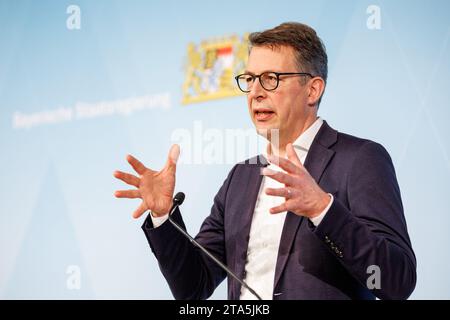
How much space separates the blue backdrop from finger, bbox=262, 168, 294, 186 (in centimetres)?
113

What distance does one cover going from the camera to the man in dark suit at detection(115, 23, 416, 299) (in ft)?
5.91

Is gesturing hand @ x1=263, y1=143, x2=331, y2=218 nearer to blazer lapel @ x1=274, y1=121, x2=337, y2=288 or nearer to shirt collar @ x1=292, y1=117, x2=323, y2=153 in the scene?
blazer lapel @ x1=274, y1=121, x2=337, y2=288

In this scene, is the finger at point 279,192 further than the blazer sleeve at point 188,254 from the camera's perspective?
No

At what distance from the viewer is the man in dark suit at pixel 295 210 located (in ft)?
5.91

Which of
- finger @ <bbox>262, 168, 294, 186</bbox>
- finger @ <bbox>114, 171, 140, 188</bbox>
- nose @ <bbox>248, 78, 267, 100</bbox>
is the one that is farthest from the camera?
nose @ <bbox>248, 78, 267, 100</bbox>

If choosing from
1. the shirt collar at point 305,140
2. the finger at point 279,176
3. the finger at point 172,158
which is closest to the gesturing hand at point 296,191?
the finger at point 279,176

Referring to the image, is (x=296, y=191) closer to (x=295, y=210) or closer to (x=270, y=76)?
(x=295, y=210)

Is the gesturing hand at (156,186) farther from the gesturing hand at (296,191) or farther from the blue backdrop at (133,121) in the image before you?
the blue backdrop at (133,121)

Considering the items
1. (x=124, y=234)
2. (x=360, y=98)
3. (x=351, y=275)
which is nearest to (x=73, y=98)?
(x=124, y=234)

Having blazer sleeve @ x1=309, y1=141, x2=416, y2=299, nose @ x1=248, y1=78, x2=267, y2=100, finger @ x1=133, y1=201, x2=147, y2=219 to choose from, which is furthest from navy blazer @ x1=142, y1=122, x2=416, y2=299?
nose @ x1=248, y1=78, x2=267, y2=100

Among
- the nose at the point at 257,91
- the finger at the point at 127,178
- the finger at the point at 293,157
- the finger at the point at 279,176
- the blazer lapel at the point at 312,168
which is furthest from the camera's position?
the nose at the point at 257,91

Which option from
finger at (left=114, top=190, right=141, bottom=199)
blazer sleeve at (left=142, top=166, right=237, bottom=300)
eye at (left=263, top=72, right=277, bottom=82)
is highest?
eye at (left=263, top=72, right=277, bottom=82)

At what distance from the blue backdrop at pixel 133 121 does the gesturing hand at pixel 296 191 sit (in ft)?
3.43

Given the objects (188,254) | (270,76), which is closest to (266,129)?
(270,76)
